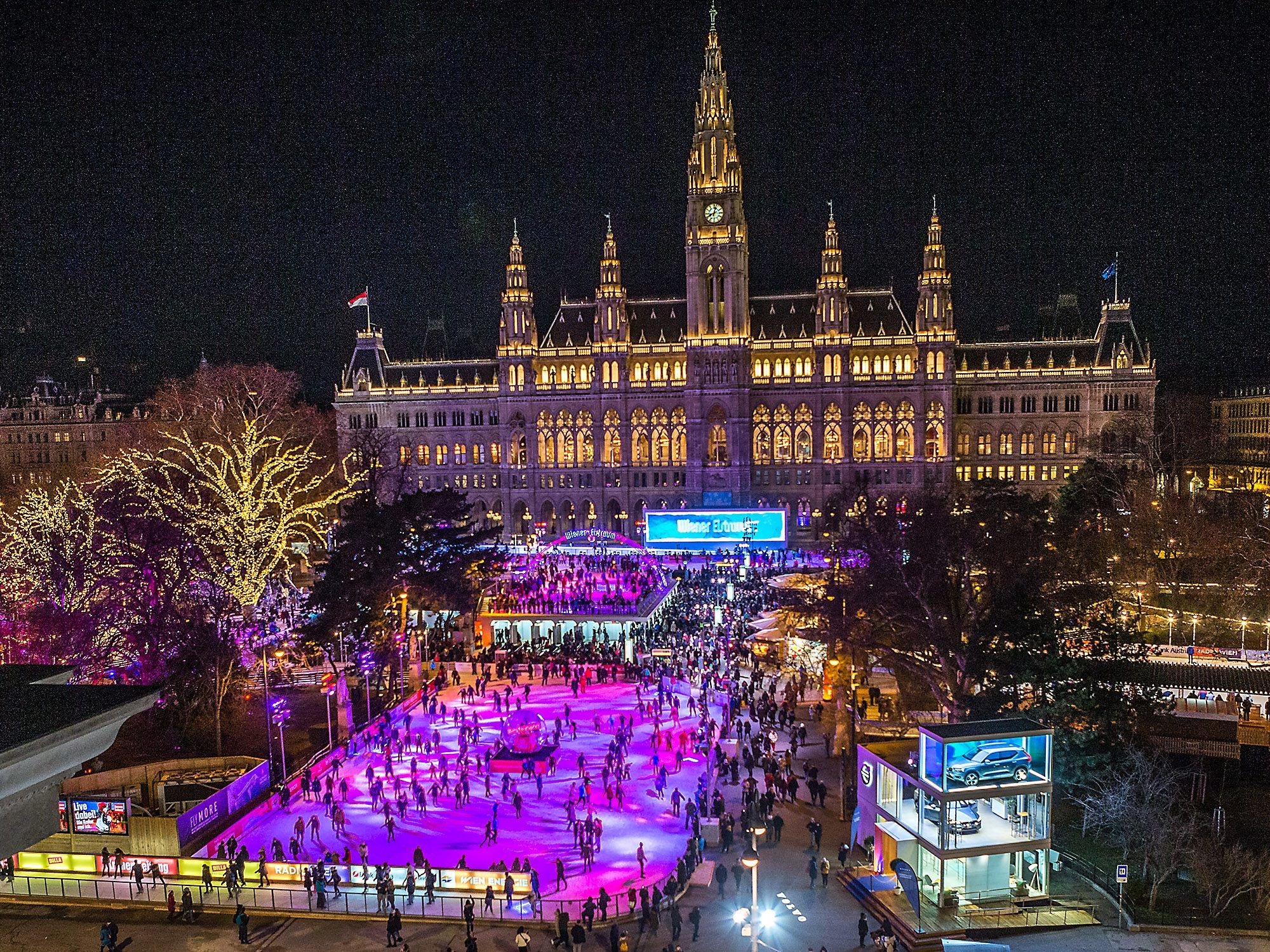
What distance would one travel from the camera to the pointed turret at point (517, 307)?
82.8 metres

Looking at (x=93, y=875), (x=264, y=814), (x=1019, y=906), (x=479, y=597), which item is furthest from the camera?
(x=479, y=597)

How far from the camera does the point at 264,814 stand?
26312mm

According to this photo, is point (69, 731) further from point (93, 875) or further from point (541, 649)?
point (541, 649)

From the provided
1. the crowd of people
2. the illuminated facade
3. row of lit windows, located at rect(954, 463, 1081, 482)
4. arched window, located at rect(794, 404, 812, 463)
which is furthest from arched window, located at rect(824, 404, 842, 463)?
the illuminated facade

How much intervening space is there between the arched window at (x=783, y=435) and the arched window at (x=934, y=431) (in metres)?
11.3

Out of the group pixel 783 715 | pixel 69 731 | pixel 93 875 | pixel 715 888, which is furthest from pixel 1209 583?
pixel 69 731

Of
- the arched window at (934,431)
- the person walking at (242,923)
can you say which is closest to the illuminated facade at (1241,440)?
the arched window at (934,431)

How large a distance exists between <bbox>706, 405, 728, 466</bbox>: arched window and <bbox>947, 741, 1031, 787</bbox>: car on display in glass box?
5817cm

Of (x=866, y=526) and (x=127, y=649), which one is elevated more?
(x=866, y=526)

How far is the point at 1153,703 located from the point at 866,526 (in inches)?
599

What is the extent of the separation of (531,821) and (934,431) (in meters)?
60.8

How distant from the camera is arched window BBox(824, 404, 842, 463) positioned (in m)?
78.8

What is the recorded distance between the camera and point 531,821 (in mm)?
25922

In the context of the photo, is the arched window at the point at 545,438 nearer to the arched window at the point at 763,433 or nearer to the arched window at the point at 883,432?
the arched window at the point at 763,433
